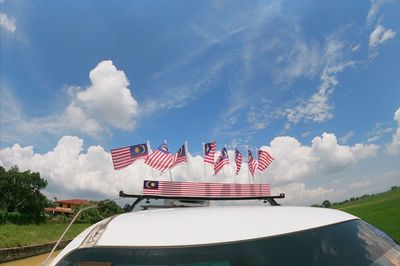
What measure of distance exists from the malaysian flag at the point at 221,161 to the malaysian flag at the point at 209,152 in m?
0.59

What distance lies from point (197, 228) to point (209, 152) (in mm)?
20837

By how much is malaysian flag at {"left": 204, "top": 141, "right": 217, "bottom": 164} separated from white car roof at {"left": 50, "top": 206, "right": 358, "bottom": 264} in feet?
Answer: 66.3

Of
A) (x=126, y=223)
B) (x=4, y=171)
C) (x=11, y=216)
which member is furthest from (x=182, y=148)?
(x=4, y=171)

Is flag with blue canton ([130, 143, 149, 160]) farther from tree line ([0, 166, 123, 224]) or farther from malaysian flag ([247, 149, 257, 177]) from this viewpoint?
tree line ([0, 166, 123, 224])

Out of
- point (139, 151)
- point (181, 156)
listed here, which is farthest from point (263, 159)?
point (139, 151)

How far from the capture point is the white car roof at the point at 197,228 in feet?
6.28

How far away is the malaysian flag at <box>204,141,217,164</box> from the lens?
74.3 feet

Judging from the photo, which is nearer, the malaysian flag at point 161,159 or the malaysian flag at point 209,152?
the malaysian flag at point 161,159

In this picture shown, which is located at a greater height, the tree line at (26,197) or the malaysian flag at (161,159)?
the tree line at (26,197)

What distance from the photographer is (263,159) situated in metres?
19.8

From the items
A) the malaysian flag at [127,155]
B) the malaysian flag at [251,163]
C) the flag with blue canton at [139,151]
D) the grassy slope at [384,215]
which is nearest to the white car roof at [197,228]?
the grassy slope at [384,215]

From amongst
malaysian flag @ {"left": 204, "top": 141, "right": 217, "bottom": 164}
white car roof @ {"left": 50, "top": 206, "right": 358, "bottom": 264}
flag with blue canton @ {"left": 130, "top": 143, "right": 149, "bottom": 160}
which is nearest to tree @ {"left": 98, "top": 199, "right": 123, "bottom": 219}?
white car roof @ {"left": 50, "top": 206, "right": 358, "bottom": 264}

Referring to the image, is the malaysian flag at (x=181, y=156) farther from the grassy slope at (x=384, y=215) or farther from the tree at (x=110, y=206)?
the grassy slope at (x=384, y=215)

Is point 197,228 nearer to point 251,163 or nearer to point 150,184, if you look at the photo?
point 150,184
